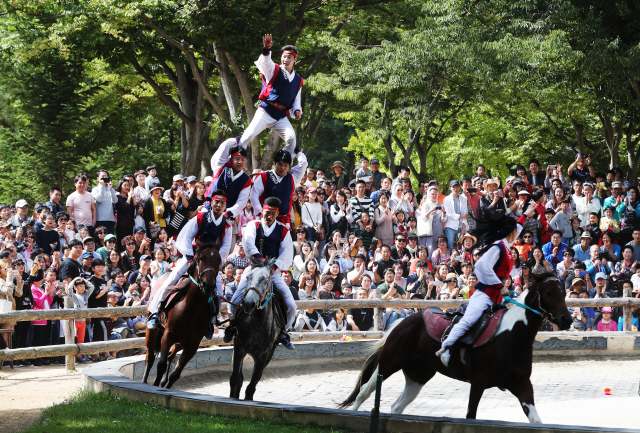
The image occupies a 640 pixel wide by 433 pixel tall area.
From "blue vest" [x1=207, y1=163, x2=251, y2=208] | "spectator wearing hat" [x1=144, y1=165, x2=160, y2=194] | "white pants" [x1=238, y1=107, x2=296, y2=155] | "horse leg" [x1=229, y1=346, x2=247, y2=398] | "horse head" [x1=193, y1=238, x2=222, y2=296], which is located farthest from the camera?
"spectator wearing hat" [x1=144, y1=165, x2=160, y2=194]

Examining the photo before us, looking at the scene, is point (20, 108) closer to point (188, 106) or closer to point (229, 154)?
point (188, 106)

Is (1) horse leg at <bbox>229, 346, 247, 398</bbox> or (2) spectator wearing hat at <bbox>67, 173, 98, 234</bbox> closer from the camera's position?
(1) horse leg at <bbox>229, 346, 247, 398</bbox>

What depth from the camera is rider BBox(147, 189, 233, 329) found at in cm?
1035

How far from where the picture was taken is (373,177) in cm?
2125

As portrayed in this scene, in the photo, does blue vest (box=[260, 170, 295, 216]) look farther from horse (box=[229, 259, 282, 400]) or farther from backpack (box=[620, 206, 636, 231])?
backpack (box=[620, 206, 636, 231])

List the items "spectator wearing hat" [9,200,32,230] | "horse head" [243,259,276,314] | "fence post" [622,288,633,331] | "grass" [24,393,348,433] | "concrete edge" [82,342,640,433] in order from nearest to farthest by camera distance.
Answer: "concrete edge" [82,342,640,433] < "grass" [24,393,348,433] < "horse head" [243,259,276,314] < "fence post" [622,288,633,331] < "spectator wearing hat" [9,200,32,230]

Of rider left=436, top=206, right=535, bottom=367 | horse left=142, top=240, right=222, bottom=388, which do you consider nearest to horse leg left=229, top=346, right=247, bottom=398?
horse left=142, top=240, right=222, bottom=388

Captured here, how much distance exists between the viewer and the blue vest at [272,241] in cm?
1046

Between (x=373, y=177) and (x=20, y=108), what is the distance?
47.8ft

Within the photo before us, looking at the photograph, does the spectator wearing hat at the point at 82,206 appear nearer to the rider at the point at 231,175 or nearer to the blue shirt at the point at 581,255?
the rider at the point at 231,175

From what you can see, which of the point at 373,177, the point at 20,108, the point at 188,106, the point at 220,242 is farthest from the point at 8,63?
the point at 220,242

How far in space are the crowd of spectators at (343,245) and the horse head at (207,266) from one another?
488cm

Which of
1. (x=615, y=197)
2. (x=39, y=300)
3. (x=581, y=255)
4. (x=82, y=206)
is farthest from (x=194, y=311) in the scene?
(x=615, y=197)

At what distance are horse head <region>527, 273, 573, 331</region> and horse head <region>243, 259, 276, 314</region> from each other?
3.20 meters
